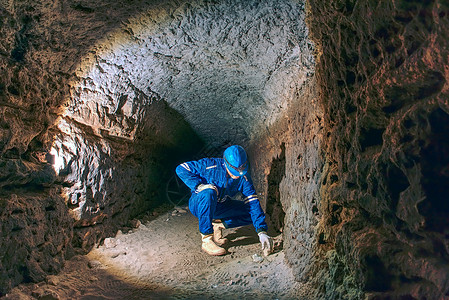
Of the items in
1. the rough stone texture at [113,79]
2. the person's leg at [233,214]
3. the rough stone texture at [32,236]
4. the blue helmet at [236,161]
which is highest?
the rough stone texture at [113,79]

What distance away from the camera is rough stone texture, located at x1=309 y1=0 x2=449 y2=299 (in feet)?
3.43

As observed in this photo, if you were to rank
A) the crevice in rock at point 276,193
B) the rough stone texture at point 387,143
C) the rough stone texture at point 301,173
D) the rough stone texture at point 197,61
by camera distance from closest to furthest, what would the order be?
the rough stone texture at point 387,143 → the rough stone texture at point 301,173 → the rough stone texture at point 197,61 → the crevice in rock at point 276,193

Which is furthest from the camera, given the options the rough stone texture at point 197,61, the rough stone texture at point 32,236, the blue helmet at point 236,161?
the blue helmet at point 236,161

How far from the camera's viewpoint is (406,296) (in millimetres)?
1221

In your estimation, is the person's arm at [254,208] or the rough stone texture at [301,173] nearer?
the rough stone texture at [301,173]

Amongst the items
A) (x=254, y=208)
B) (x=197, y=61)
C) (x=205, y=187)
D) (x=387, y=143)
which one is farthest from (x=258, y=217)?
(x=387, y=143)

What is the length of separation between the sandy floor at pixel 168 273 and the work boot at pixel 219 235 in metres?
0.11

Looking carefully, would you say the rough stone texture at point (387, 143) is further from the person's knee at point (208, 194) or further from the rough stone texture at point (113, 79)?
the person's knee at point (208, 194)

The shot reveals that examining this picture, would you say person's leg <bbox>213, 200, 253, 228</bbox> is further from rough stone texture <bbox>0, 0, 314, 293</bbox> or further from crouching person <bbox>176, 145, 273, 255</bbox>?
rough stone texture <bbox>0, 0, 314, 293</bbox>

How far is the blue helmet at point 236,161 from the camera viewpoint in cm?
345

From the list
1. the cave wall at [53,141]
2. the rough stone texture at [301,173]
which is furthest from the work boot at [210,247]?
the cave wall at [53,141]

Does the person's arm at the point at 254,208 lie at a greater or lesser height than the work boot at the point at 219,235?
greater

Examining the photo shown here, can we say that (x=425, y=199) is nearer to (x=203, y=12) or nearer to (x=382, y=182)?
(x=382, y=182)

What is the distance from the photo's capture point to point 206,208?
3354mm
